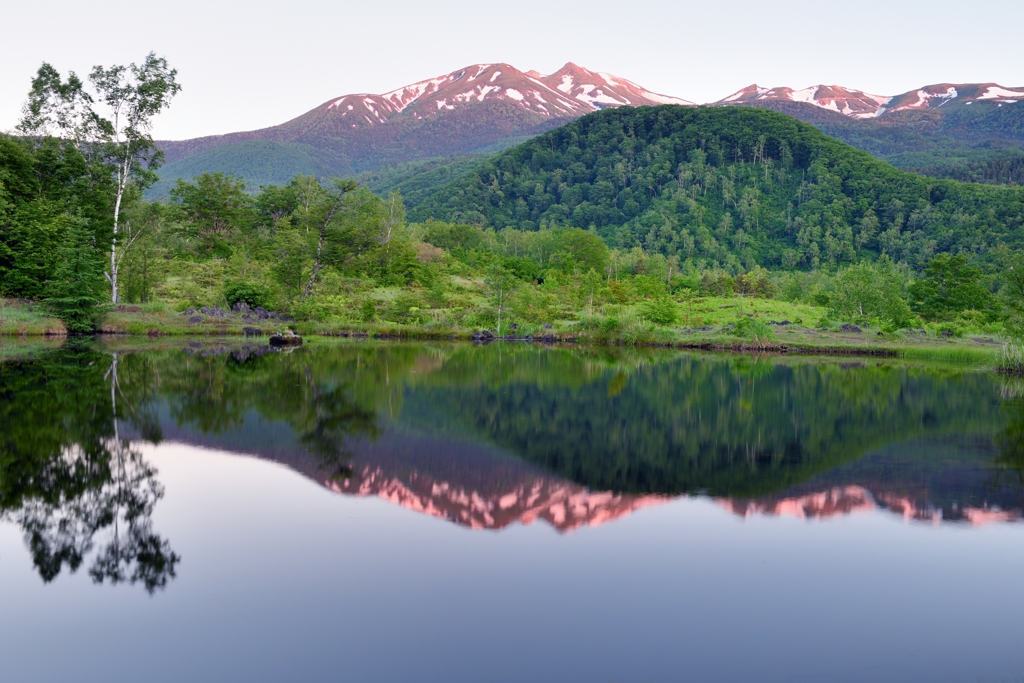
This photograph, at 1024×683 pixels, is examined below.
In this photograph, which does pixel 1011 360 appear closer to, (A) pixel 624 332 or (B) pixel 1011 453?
(A) pixel 624 332

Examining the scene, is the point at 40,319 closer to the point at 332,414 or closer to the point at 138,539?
the point at 332,414

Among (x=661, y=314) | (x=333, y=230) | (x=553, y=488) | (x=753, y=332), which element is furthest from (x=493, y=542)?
(x=333, y=230)

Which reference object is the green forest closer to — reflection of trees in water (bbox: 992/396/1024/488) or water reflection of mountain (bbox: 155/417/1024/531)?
reflection of trees in water (bbox: 992/396/1024/488)

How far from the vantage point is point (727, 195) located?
12262 centimetres

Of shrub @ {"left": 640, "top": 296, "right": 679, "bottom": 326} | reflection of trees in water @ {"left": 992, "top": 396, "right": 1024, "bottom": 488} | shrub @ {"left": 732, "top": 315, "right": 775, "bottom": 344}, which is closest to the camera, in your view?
reflection of trees in water @ {"left": 992, "top": 396, "right": 1024, "bottom": 488}

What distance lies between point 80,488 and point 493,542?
15.5ft

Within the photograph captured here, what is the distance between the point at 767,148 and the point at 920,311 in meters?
94.8

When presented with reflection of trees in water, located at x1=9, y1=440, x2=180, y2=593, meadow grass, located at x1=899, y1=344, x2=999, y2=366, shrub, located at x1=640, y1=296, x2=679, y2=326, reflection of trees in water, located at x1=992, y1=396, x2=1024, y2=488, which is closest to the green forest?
shrub, located at x1=640, y1=296, x2=679, y2=326

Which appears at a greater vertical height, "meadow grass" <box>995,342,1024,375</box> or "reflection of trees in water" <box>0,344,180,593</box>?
"reflection of trees in water" <box>0,344,180,593</box>

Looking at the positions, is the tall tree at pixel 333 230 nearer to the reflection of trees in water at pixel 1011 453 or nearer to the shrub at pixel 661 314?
the shrub at pixel 661 314

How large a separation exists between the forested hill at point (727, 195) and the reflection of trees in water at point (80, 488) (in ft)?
312

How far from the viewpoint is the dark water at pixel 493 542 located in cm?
484

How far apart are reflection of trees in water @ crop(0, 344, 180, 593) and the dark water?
0.13 ft

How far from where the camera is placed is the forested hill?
346 feet
